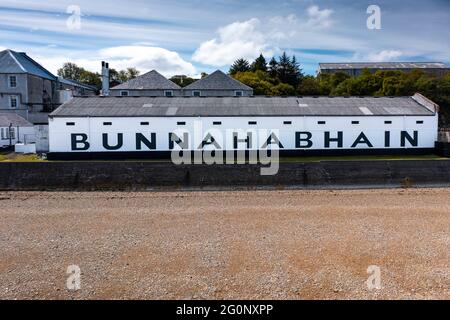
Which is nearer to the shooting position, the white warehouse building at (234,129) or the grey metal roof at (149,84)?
the white warehouse building at (234,129)

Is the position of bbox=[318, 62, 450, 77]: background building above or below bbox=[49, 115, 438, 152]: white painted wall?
above

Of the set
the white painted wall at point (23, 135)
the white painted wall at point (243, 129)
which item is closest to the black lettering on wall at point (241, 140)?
the white painted wall at point (243, 129)

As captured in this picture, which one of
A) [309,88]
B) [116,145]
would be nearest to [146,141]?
[116,145]

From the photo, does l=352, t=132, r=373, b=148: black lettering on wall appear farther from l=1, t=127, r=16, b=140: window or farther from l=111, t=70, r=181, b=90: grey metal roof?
l=1, t=127, r=16, b=140: window

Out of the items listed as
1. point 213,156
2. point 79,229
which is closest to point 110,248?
point 79,229

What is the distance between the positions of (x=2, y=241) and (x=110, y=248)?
332 cm

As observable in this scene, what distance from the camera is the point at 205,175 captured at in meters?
18.8

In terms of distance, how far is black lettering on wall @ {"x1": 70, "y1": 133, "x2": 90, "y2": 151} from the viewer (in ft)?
75.3

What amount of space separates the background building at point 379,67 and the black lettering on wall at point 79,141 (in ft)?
229

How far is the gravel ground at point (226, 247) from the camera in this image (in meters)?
7.82

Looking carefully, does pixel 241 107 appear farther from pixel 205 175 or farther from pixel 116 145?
pixel 116 145

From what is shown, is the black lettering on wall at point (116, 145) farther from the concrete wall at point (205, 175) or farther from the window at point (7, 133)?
the window at point (7, 133)

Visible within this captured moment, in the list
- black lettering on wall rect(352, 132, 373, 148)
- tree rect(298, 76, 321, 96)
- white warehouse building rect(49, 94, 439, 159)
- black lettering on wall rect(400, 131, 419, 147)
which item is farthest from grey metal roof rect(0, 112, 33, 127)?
tree rect(298, 76, 321, 96)
